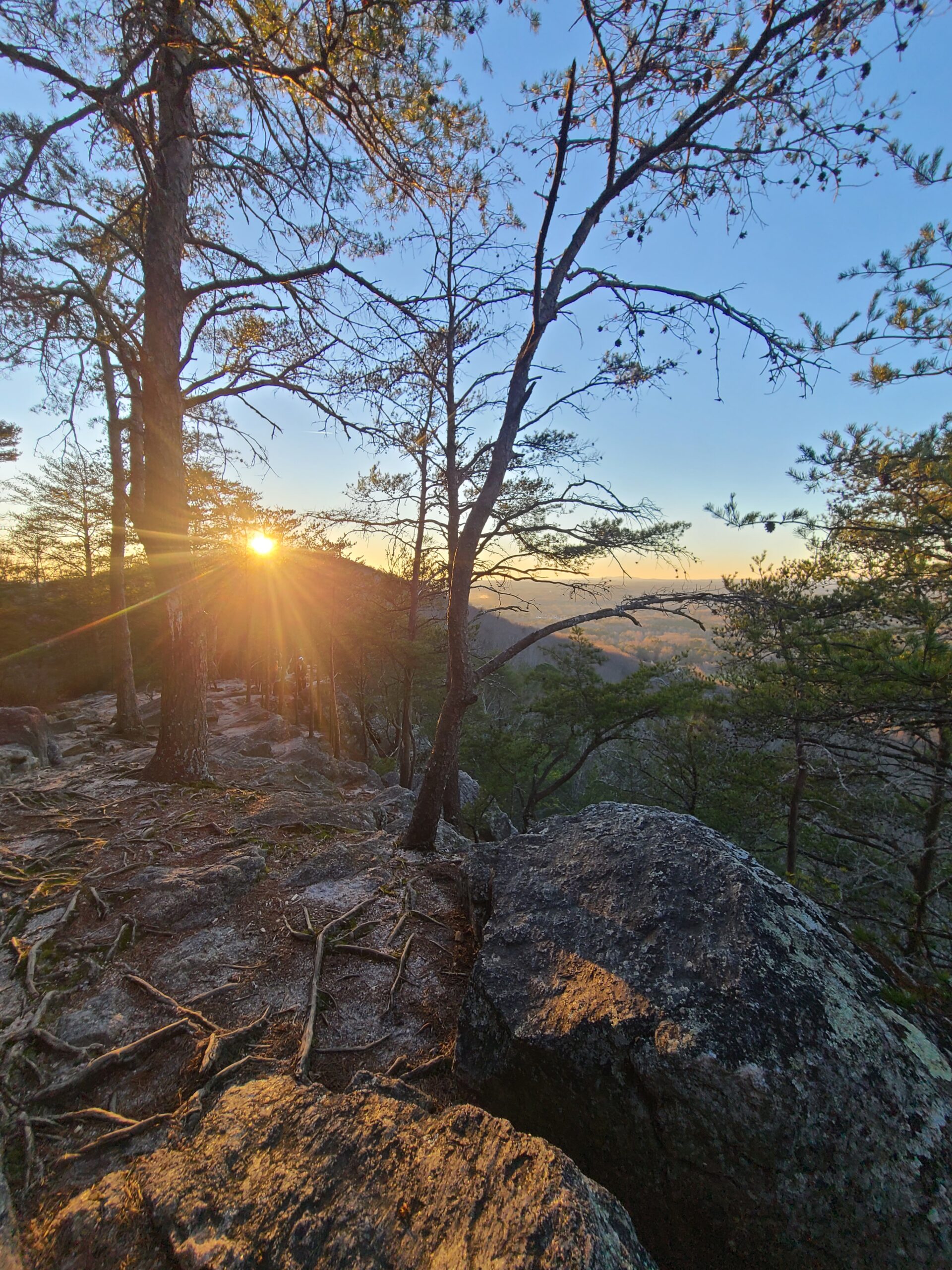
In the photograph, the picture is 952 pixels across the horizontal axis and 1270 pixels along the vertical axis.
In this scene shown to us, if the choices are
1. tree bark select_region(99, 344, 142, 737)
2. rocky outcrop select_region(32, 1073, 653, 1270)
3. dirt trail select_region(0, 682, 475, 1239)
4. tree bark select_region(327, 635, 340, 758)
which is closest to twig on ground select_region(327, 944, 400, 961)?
dirt trail select_region(0, 682, 475, 1239)

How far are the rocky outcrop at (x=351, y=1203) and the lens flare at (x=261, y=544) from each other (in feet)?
47.8

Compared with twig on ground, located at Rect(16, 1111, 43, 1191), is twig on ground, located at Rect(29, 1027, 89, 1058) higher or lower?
lower

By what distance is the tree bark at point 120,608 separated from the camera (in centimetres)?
934

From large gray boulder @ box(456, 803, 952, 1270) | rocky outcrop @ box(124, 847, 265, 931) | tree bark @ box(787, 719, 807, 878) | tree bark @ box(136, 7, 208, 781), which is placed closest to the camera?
large gray boulder @ box(456, 803, 952, 1270)

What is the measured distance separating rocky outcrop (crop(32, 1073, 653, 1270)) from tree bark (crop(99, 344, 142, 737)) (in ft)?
32.8

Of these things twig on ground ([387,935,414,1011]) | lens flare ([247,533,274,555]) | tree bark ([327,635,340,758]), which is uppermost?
lens flare ([247,533,274,555])

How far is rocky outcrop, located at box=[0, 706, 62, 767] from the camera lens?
6.68 metres

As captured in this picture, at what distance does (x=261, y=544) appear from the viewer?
14.6 m

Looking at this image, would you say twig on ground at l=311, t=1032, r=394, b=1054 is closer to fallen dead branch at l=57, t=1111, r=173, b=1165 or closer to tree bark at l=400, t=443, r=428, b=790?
fallen dead branch at l=57, t=1111, r=173, b=1165

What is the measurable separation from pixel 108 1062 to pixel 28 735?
6.93 m

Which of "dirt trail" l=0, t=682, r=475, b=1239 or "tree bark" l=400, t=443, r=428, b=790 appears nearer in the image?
"dirt trail" l=0, t=682, r=475, b=1239

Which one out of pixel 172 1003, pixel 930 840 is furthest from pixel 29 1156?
pixel 930 840

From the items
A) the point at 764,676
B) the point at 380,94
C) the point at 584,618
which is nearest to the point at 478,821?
the point at 764,676

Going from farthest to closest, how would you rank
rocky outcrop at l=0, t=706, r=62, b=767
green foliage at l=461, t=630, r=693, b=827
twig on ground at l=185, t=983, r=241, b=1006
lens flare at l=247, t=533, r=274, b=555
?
lens flare at l=247, t=533, r=274, b=555 < green foliage at l=461, t=630, r=693, b=827 < rocky outcrop at l=0, t=706, r=62, b=767 < twig on ground at l=185, t=983, r=241, b=1006
